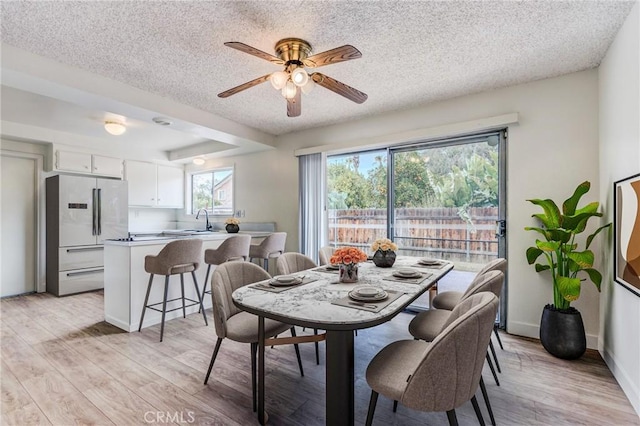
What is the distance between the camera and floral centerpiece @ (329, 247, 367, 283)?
200 centimetres

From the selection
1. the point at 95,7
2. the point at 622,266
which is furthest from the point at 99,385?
the point at 622,266

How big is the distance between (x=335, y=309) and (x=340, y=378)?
0.97 ft

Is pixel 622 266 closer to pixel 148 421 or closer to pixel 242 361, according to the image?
pixel 242 361

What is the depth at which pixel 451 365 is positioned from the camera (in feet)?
3.84

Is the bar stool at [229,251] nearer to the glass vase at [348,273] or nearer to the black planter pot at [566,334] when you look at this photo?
the glass vase at [348,273]

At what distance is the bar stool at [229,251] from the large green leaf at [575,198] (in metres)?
3.21

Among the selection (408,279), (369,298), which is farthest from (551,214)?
(369,298)

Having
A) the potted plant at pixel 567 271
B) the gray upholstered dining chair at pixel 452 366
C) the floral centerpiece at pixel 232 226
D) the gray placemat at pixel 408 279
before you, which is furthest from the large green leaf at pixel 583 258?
the floral centerpiece at pixel 232 226

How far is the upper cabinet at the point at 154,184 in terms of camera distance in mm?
5547

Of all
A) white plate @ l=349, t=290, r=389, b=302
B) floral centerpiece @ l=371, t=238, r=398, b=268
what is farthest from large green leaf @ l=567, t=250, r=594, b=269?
white plate @ l=349, t=290, r=389, b=302

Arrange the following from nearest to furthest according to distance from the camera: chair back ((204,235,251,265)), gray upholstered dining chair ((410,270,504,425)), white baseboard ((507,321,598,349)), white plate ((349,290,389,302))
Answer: white plate ((349,290,389,302)), gray upholstered dining chair ((410,270,504,425)), white baseboard ((507,321,598,349)), chair back ((204,235,251,265))

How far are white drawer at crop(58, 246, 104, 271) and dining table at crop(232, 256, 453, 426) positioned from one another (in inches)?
165

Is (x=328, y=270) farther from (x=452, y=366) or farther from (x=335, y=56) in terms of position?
(x=335, y=56)

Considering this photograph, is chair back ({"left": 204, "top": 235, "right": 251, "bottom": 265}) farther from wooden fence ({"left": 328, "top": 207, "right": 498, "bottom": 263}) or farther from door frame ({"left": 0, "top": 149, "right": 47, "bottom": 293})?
door frame ({"left": 0, "top": 149, "right": 47, "bottom": 293})
